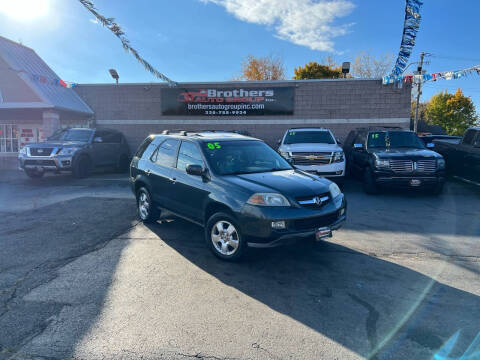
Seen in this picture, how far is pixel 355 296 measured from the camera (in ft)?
12.1

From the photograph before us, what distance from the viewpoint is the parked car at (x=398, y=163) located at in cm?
867

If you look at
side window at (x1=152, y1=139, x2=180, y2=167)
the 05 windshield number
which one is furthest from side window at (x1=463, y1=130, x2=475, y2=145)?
side window at (x1=152, y1=139, x2=180, y2=167)

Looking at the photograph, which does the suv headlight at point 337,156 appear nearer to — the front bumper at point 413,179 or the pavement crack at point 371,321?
the front bumper at point 413,179

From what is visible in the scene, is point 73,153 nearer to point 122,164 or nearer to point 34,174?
point 34,174

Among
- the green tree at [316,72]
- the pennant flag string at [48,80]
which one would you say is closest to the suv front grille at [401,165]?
the pennant flag string at [48,80]

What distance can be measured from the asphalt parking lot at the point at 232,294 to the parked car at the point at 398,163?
7.12 ft

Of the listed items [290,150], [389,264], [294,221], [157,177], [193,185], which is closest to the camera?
[294,221]

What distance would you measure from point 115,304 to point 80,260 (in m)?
1.53

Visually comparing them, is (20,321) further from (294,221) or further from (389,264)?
(389,264)

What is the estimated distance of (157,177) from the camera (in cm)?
598

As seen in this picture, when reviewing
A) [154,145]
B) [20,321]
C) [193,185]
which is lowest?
[20,321]

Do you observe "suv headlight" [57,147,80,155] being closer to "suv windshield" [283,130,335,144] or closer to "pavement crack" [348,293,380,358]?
Result: "suv windshield" [283,130,335,144]

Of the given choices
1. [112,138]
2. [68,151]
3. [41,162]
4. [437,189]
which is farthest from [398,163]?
[41,162]

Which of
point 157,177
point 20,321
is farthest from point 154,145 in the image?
point 20,321
